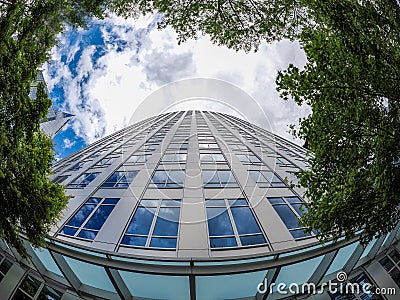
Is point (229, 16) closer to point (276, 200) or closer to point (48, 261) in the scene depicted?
point (276, 200)

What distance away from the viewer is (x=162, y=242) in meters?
9.30

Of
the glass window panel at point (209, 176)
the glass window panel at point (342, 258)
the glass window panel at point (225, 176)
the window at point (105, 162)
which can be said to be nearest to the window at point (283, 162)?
the glass window panel at point (225, 176)

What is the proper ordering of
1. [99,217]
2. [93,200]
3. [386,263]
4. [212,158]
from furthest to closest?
1. [212,158]
2. [93,200]
3. [386,263]
4. [99,217]

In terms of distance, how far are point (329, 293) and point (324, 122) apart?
349 inches

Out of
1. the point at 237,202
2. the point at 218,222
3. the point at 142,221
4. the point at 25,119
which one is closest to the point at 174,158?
the point at 237,202

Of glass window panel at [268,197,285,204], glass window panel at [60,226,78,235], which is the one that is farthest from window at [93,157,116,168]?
glass window panel at [268,197,285,204]

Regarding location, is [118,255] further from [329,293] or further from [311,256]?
[329,293]

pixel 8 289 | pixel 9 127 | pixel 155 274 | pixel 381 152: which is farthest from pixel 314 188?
pixel 8 289

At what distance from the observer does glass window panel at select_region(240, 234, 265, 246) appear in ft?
31.1

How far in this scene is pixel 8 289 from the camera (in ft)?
34.6

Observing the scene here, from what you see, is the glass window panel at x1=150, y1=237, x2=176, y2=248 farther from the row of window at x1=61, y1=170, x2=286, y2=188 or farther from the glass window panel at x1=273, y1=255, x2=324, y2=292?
the glass window panel at x1=273, y1=255, x2=324, y2=292

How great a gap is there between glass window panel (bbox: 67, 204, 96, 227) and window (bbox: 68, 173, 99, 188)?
3056mm

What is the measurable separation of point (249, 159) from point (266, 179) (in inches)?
120

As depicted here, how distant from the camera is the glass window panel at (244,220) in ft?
32.9
